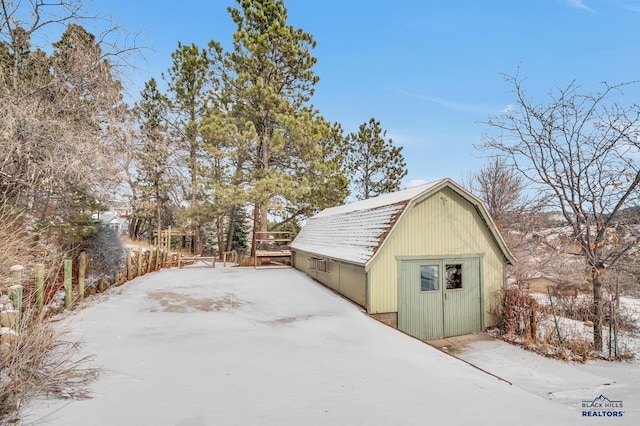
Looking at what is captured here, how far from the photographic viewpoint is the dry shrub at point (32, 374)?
2.46 meters

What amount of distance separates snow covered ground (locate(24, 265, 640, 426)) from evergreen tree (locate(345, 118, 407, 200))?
57.9ft

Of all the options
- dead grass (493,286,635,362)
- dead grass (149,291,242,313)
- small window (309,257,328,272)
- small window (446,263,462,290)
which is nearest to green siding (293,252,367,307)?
small window (309,257,328,272)

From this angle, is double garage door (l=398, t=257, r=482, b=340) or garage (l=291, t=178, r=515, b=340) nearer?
garage (l=291, t=178, r=515, b=340)

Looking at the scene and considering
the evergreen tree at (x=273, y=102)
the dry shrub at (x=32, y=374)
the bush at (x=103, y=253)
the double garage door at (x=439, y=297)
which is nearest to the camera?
the dry shrub at (x=32, y=374)

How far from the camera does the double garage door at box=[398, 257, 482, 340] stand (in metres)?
8.37

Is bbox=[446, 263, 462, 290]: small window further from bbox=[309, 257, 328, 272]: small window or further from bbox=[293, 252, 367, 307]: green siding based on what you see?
bbox=[309, 257, 328, 272]: small window

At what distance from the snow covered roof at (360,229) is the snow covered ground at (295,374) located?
5.58 feet

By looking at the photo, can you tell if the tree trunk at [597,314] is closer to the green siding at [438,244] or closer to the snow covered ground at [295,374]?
the snow covered ground at [295,374]

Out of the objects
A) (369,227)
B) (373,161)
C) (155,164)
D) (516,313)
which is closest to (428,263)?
(369,227)

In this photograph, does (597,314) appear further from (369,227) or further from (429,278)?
(369,227)

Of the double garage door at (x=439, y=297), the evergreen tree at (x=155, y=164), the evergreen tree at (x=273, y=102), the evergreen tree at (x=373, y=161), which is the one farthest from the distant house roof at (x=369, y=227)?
the evergreen tree at (x=155, y=164)

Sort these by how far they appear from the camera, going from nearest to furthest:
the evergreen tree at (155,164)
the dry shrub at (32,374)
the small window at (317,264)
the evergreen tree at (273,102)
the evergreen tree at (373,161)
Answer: the dry shrub at (32,374) < the small window at (317,264) < the evergreen tree at (273,102) < the evergreen tree at (155,164) < the evergreen tree at (373,161)

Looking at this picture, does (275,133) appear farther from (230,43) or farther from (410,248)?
(410,248)

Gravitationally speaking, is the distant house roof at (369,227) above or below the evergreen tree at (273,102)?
below
